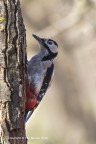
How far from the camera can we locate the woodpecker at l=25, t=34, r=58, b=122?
600cm

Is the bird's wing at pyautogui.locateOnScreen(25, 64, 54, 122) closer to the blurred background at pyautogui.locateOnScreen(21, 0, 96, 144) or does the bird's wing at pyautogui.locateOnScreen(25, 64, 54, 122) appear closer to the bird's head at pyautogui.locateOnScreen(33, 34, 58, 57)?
the bird's head at pyautogui.locateOnScreen(33, 34, 58, 57)

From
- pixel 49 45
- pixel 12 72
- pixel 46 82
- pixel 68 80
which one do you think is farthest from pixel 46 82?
pixel 68 80

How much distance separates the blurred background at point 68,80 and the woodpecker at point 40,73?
→ 5.95 meters

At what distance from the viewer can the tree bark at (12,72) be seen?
194 inches

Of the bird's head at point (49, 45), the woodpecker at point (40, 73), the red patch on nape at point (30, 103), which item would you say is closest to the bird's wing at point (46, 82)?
the woodpecker at point (40, 73)

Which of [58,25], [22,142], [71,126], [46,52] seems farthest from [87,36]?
[22,142]

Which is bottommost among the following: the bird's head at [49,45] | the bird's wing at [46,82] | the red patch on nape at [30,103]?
the red patch on nape at [30,103]

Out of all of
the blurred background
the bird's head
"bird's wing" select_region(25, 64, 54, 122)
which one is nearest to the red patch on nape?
"bird's wing" select_region(25, 64, 54, 122)

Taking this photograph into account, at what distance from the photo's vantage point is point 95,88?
13.4 metres

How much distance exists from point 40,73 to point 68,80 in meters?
7.03

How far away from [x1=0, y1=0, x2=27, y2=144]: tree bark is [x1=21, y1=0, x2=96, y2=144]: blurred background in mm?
7399

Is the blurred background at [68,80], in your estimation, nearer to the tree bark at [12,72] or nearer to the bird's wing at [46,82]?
the bird's wing at [46,82]

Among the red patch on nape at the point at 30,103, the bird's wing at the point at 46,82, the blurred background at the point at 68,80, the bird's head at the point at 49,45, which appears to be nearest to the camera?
the red patch on nape at the point at 30,103

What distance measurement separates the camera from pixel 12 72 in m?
5.04
